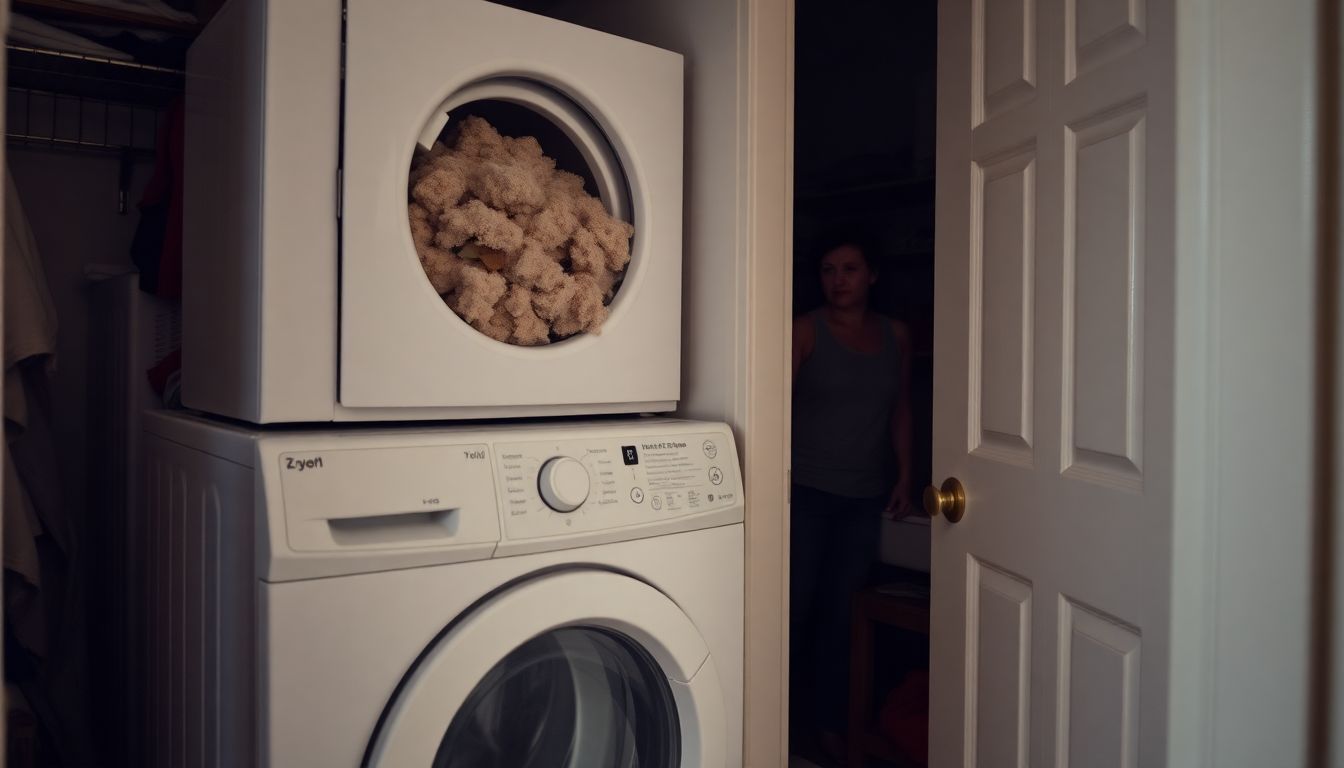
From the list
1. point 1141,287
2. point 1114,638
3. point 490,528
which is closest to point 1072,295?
point 1141,287

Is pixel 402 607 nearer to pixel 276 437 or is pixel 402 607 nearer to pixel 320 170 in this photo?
pixel 276 437

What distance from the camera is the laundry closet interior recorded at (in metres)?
1.09

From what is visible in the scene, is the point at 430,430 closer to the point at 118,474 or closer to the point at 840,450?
the point at 118,474

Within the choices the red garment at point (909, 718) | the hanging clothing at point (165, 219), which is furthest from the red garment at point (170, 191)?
the red garment at point (909, 718)

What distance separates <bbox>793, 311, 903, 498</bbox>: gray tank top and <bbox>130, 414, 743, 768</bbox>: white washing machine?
4.60 feet

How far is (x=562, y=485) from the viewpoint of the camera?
1.12 metres

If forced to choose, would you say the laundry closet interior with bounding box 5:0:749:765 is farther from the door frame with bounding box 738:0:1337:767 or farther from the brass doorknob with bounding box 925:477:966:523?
the door frame with bounding box 738:0:1337:767

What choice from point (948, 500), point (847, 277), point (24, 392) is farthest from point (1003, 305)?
point (24, 392)

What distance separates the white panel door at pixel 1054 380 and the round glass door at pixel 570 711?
1.79ft

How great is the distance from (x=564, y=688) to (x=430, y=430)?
0.40 m

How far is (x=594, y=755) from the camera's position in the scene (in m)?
1.26

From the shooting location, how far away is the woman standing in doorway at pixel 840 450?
270 cm

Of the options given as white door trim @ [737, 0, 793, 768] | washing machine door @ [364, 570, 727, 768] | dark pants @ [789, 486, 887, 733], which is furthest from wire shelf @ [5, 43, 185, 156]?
dark pants @ [789, 486, 887, 733]

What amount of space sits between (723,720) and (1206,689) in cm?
62
